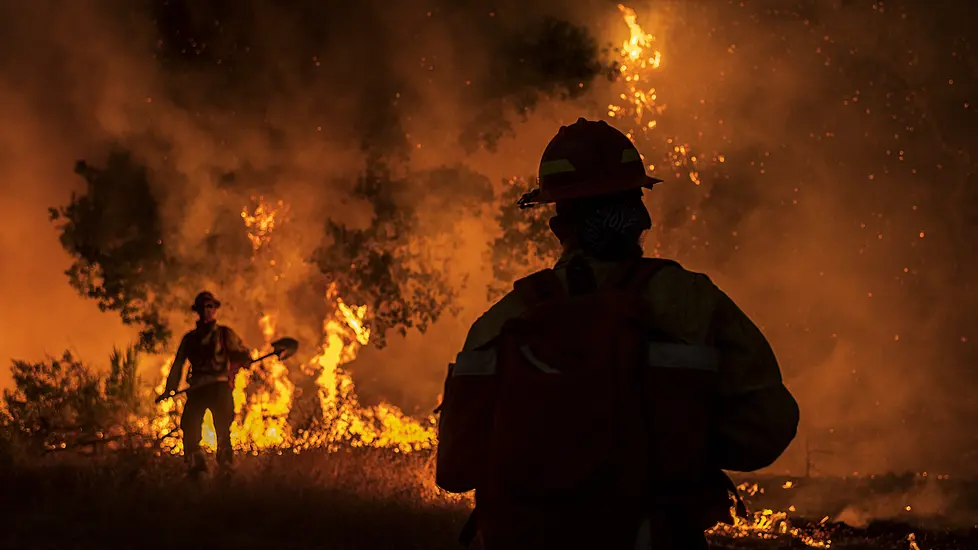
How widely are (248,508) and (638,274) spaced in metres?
7.33

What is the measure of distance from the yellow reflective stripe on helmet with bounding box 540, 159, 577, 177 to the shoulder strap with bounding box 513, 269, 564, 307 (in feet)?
0.85

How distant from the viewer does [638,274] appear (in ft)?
8.02

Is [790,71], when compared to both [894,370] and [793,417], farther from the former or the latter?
[793,417]

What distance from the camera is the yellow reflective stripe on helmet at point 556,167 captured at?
8.62ft

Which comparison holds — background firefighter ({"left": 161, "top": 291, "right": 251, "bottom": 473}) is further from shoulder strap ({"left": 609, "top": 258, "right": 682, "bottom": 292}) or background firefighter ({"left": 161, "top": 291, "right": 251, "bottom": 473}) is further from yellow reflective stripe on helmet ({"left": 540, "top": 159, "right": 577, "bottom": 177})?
shoulder strap ({"left": 609, "top": 258, "right": 682, "bottom": 292})

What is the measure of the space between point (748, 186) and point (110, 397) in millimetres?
14599

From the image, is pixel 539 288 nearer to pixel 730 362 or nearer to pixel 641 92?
pixel 730 362

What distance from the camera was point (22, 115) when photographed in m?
21.8

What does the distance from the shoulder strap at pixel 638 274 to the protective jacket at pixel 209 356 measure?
949cm

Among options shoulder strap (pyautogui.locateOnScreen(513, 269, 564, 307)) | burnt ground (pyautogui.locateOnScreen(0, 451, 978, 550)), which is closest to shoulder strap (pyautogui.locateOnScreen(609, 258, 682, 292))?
shoulder strap (pyautogui.locateOnScreen(513, 269, 564, 307))

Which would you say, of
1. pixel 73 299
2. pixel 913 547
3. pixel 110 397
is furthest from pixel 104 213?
pixel 913 547

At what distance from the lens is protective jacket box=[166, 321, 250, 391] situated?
11430 mm

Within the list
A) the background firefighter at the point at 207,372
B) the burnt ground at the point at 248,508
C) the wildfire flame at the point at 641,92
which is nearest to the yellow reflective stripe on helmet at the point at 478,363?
the burnt ground at the point at 248,508

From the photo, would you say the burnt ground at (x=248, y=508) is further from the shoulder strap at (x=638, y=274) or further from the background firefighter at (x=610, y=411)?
the shoulder strap at (x=638, y=274)
